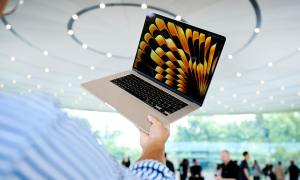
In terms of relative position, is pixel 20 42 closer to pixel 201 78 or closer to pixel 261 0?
pixel 261 0

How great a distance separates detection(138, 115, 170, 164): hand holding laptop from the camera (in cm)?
91

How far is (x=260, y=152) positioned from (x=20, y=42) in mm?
13868

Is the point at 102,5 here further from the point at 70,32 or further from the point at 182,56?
the point at 182,56

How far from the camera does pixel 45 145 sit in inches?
15.0

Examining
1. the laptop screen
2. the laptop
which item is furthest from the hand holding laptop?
the laptop screen

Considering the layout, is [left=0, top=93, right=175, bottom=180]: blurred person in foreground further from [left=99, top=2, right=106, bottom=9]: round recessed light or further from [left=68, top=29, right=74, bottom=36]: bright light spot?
[left=68, top=29, right=74, bottom=36]: bright light spot

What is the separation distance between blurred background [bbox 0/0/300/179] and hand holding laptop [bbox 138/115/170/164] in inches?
7.8

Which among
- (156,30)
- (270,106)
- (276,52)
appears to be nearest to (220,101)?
(270,106)

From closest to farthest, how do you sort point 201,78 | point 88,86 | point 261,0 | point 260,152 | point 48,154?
1. point 48,154
2. point 88,86
3. point 201,78
4. point 261,0
5. point 260,152

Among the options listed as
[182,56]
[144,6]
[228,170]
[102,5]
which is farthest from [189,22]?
[182,56]

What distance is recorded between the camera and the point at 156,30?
1694 mm

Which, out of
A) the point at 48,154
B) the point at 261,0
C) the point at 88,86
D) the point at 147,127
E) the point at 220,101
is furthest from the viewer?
the point at 220,101

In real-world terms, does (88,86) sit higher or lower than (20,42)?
lower

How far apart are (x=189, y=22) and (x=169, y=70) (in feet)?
15.7
